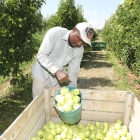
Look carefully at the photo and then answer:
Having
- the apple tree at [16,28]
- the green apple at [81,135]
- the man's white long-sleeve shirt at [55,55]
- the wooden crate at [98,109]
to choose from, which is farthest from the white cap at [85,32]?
the apple tree at [16,28]

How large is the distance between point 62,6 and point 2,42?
523 centimetres

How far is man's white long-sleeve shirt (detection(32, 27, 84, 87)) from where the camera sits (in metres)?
2.16

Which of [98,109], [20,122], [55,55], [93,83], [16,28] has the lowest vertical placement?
[93,83]

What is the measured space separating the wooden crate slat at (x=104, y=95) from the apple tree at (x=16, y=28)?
2073 mm

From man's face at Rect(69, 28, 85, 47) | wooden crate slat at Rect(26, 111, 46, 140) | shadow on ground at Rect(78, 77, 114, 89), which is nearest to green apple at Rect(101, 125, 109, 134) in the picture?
wooden crate slat at Rect(26, 111, 46, 140)

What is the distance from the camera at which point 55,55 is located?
7.93 feet

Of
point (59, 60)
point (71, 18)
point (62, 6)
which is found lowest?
point (59, 60)

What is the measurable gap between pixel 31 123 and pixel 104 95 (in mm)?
1198

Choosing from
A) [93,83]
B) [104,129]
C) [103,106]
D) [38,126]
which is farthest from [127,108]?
[93,83]

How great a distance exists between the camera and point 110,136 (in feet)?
6.80

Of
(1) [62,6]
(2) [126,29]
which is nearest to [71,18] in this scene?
(1) [62,6]

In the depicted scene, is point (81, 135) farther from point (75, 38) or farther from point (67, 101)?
point (75, 38)

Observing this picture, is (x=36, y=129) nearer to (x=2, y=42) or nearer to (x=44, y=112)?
(x=44, y=112)

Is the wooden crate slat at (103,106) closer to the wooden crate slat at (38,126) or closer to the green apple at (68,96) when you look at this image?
the green apple at (68,96)
